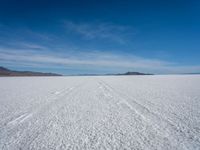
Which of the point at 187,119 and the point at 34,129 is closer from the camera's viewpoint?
the point at 34,129

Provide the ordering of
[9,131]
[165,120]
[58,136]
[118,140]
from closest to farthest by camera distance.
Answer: [118,140] < [58,136] < [9,131] < [165,120]

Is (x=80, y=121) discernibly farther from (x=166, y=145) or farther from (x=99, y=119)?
(x=166, y=145)

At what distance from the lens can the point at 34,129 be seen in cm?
306

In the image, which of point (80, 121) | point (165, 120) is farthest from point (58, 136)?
point (165, 120)

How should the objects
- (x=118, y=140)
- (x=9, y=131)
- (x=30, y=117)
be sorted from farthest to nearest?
(x=30, y=117) → (x=9, y=131) → (x=118, y=140)

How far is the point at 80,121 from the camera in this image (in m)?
3.61

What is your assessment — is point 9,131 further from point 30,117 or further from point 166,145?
point 166,145

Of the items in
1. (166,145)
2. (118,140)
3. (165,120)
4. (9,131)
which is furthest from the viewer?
(165,120)

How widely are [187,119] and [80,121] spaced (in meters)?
2.69

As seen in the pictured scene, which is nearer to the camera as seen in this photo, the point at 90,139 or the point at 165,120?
the point at 90,139

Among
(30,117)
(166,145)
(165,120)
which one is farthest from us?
(30,117)

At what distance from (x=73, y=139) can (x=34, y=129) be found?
1004 millimetres

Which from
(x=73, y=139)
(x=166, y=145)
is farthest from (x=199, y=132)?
(x=73, y=139)

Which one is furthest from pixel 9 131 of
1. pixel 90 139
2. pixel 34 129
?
pixel 90 139
